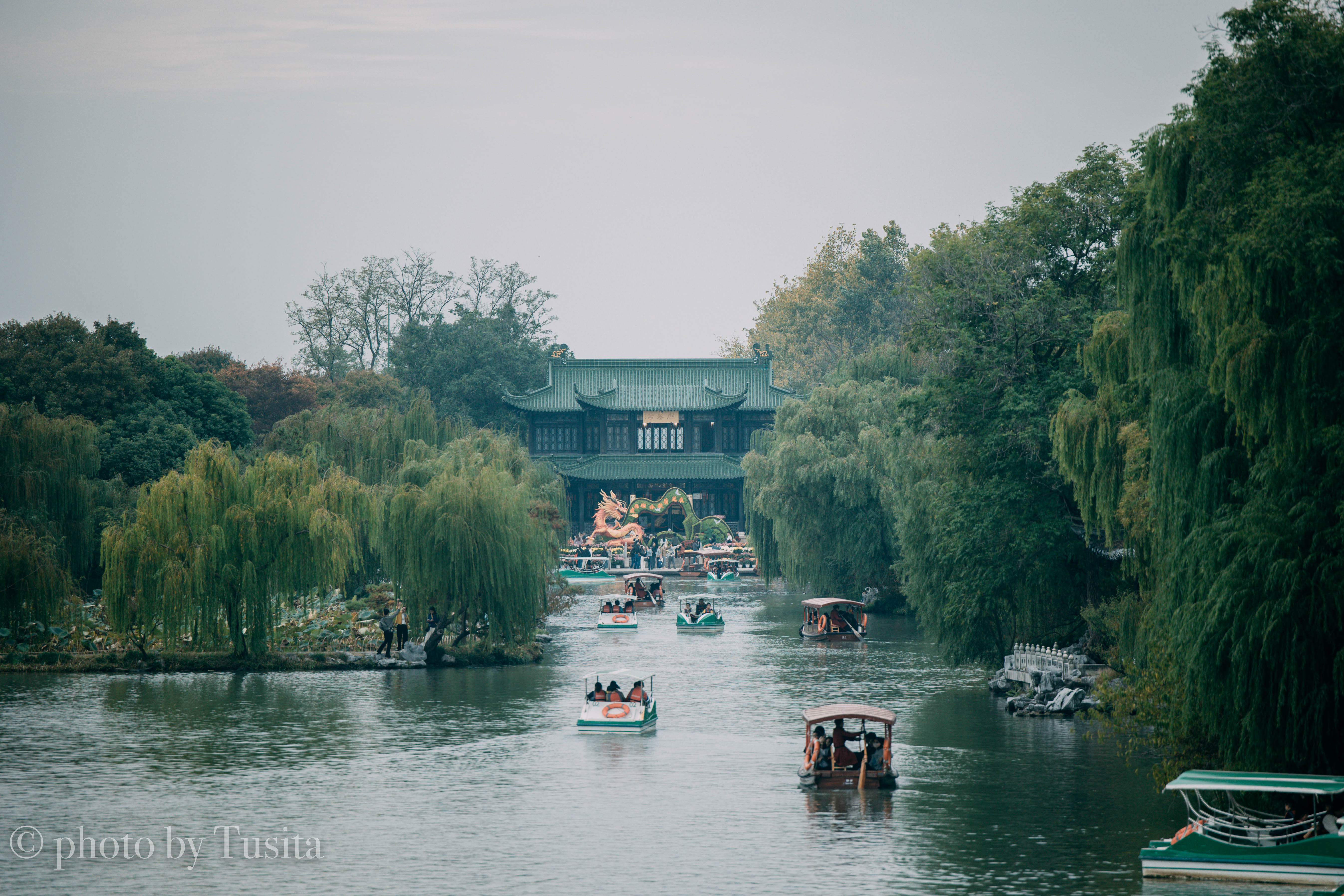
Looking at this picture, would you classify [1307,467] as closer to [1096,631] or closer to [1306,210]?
[1306,210]

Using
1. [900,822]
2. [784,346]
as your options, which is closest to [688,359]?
[784,346]

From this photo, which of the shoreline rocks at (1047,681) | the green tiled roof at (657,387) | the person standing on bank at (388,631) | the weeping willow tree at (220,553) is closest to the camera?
the shoreline rocks at (1047,681)

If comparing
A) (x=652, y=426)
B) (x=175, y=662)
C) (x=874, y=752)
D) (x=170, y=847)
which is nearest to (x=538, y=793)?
(x=874, y=752)

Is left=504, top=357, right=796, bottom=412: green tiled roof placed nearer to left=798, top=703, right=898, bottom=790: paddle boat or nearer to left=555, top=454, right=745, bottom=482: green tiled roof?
left=555, top=454, right=745, bottom=482: green tiled roof

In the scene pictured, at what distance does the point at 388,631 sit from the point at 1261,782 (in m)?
25.0

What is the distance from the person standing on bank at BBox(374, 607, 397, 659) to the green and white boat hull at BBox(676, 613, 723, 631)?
414 inches

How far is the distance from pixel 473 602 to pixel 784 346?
78.4 meters

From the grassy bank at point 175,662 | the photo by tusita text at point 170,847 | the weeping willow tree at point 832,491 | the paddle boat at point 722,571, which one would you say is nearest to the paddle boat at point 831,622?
the weeping willow tree at point 832,491

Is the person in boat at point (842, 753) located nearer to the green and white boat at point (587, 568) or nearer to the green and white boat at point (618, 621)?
the green and white boat at point (618, 621)

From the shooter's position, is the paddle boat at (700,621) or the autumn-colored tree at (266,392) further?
the autumn-colored tree at (266,392)

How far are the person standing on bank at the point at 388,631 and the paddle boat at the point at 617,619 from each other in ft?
31.5

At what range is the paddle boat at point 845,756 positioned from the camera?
70.1 ft

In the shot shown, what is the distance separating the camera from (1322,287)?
1506 centimetres

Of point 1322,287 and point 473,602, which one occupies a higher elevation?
point 1322,287
